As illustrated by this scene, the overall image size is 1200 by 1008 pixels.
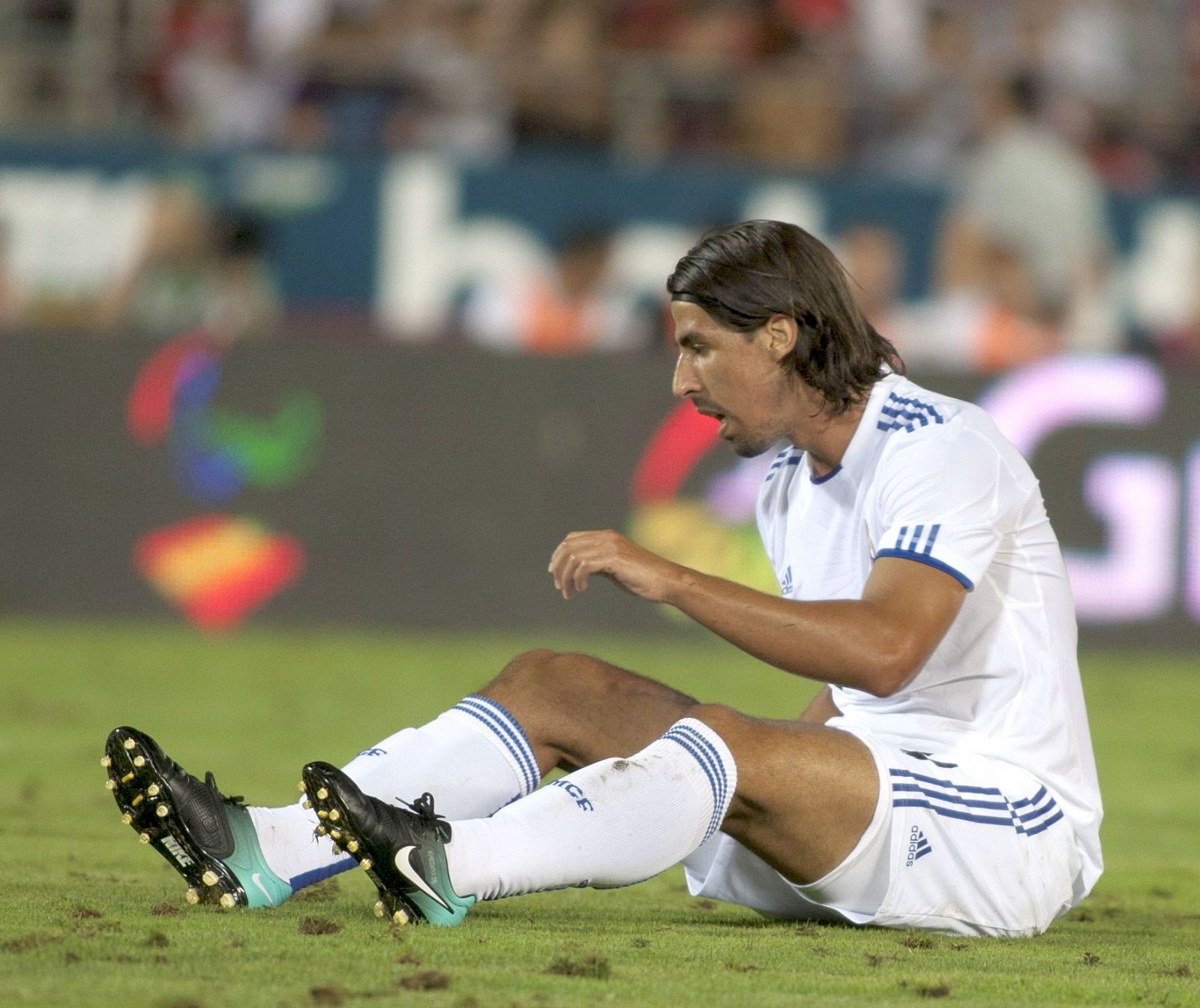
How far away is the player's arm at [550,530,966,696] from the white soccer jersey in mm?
163

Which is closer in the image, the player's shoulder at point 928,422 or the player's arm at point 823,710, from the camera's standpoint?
the player's shoulder at point 928,422

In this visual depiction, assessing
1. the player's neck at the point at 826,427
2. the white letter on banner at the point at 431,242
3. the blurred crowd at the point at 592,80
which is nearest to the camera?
the player's neck at the point at 826,427

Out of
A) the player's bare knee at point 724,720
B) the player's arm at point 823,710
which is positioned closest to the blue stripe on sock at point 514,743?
the player's bare knee at point 724,720

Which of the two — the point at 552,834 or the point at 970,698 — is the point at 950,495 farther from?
the point at 552,834

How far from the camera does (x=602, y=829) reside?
3.42 m

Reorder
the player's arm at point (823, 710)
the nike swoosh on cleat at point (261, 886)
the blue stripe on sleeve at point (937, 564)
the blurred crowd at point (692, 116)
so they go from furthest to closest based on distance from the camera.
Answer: the blurred crowd at point (692, 116)
the player's arm at point (823, 710)
the nike swoosh on cleat at point (261, 886)
the blue stripe on sleeve at point (937, 564)

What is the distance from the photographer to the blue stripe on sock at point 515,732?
3.80 metres

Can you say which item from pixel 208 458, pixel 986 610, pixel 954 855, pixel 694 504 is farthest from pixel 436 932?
pixel 208 458

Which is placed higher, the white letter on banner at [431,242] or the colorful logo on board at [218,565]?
the white letter on banner at [431,242]

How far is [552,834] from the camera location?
340 cm

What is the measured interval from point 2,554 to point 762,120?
528 centimetres

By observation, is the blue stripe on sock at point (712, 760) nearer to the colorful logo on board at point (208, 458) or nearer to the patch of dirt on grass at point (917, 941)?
the patch of dirt on grass at point (917, 941)

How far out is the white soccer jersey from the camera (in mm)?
3674

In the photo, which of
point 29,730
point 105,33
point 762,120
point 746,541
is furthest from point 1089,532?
point 105,33
